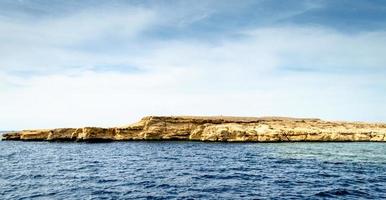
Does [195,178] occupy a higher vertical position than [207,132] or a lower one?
lower

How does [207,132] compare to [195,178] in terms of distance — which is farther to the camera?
[207,132]

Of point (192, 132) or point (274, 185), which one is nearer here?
point (274, 185)

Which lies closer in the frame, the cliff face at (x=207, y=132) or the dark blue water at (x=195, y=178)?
the dark blue water at (x=195, y=178)

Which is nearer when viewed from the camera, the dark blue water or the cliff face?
the dark blue water

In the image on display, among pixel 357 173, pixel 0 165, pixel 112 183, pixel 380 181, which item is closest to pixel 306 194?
pixel 380 181

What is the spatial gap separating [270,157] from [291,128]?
4997cm

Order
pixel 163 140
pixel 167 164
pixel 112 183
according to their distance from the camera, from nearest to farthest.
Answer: pixel 112 183
pixel 167 164
pixel 163 140

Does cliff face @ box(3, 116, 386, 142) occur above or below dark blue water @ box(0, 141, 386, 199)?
above

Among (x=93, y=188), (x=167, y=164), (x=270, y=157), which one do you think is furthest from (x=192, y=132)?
(x=93, y=188)

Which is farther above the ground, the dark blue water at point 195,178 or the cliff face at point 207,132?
Answer: the cliff face at point 207,132

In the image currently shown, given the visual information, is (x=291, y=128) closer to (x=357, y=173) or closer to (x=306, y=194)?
(x=357, y=173)

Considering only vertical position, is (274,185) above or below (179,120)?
below

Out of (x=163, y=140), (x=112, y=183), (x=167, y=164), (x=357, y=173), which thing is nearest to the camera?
(x=112, y=183)

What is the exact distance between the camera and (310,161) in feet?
179
